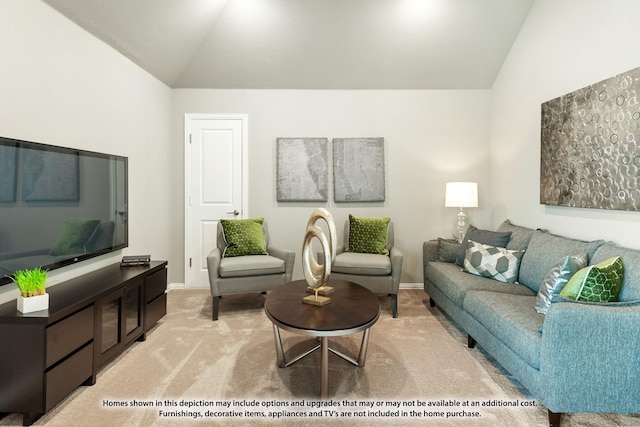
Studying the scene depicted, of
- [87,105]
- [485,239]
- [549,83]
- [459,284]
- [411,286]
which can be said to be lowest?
[411,286]

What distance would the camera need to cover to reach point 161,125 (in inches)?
165

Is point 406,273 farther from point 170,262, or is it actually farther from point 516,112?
point 170,262

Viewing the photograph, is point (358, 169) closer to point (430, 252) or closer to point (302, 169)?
point (302, 169)

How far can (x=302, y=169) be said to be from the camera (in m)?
4.51

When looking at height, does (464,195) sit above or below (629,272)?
above

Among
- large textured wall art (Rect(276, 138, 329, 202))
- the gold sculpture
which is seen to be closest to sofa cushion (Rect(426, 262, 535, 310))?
the gold sculpture

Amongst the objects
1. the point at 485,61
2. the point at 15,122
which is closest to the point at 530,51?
the point at 485,61

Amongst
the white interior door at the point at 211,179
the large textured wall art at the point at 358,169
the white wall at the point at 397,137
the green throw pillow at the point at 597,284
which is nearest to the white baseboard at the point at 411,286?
the white wall at the point at 397,137

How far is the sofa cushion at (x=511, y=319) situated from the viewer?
6.49ft

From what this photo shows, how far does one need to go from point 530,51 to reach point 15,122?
14.3 feet

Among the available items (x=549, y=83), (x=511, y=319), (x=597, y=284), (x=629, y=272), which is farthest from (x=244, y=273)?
(x=549, y=83)

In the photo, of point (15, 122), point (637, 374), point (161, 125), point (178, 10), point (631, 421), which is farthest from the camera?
point (161, 125)

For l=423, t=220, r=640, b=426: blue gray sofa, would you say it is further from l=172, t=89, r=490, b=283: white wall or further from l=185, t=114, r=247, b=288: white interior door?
l=185, t=114, r=247, b=288: white interior door

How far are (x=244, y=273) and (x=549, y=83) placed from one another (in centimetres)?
334
